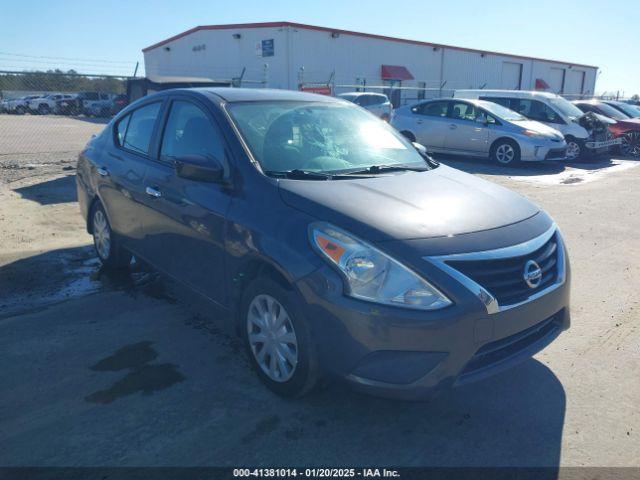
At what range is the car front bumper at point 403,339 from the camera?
250 cm

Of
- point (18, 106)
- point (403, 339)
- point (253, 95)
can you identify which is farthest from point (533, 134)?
point (18, 106)

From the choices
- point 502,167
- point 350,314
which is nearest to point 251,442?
point 350,314

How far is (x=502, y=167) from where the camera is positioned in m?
12.8

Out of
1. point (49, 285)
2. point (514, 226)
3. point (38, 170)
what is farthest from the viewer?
point (38, 170)

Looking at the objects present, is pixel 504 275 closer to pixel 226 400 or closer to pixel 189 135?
pixel 226 400

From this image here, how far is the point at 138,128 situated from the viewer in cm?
457

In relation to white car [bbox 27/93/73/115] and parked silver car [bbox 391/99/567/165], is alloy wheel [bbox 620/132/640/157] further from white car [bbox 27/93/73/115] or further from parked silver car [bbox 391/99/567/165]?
white car [bbox 27/93/73/115]

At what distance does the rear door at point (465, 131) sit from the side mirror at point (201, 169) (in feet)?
35.5

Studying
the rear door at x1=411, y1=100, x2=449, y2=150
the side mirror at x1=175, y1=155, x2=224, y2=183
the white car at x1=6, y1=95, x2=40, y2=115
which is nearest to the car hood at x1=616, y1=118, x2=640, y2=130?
the rear door at x1=411, y1=100, x2=449, y2=150

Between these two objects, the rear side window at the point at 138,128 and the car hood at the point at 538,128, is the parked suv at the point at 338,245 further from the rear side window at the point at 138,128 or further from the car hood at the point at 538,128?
the car hood at the point at 538,128

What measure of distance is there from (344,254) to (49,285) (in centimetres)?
353

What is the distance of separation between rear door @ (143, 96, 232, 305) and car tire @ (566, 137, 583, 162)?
506 inches

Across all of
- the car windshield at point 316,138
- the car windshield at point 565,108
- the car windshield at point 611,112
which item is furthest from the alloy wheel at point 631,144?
the car windshield at point 316,138

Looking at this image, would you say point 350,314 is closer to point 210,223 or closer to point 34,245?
point 210,223
